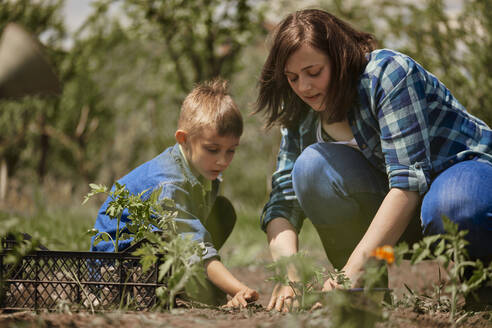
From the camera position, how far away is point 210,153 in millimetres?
2426

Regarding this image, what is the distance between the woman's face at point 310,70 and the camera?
6.68 ft

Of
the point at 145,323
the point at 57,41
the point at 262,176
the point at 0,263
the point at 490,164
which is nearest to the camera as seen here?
the point at 145,323

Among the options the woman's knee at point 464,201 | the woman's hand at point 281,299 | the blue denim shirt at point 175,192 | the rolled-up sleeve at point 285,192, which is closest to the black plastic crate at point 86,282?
the blue denim shirt at point 175,192

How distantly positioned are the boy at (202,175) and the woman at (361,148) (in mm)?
225

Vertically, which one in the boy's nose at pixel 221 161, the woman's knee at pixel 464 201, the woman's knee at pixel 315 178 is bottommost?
the woman's knee at pixel 464 201

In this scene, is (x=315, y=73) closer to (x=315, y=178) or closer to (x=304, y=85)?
(x=304, y=85)

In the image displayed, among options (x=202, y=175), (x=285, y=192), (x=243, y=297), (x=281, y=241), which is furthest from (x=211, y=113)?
(x=243, y=297)

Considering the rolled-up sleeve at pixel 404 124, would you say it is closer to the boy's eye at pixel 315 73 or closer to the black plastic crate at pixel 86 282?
the boy's eye at pixel 315 73

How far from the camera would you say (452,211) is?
1854 millimetres

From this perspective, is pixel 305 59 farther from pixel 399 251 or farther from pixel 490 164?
pixel 399 251

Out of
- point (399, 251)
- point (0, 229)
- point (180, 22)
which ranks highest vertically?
point (180, 22)

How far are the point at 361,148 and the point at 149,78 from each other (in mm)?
13696

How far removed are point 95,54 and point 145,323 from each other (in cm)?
1653

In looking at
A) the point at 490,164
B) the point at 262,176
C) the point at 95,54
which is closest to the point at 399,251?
the point at 490,164
